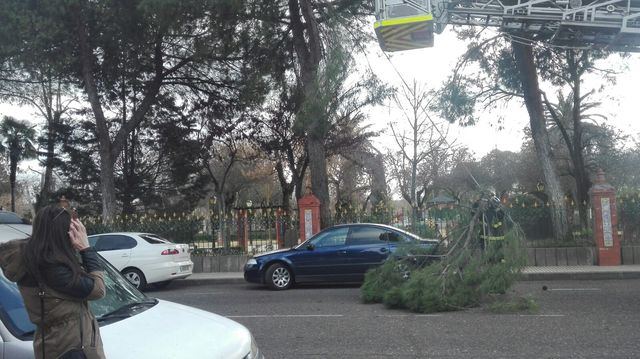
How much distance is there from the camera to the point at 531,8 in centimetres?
1445

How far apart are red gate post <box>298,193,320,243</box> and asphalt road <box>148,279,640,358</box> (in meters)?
6.06

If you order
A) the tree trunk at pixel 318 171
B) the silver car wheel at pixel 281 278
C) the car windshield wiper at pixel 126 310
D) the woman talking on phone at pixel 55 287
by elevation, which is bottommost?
the silver car wheel at pixel 281 278

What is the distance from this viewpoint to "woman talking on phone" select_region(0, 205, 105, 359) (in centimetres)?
300

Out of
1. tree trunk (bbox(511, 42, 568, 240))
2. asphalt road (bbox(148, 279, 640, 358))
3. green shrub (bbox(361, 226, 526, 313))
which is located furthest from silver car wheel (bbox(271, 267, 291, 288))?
tree trunk (bbox(511, 42, 568, 240))

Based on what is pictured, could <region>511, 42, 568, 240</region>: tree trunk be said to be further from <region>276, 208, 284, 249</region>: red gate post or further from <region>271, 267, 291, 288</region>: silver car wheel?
<region>271, 267, 291, 288</region>: silver car wheel

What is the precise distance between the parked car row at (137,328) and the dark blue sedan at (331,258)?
8.74 m

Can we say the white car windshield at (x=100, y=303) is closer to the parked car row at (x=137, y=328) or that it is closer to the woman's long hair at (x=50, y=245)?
the parked car row at (x=137, y=328)

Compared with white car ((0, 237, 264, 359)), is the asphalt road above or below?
below

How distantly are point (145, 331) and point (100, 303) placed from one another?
2.08 ft

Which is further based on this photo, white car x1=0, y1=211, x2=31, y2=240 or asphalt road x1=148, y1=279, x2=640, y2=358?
asphalt road x1=148, y1=279, x2=640, y2=358

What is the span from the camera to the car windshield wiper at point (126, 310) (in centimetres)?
392

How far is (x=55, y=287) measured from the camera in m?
2.99

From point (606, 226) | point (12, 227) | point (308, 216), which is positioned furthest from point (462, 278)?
point (308, 216)

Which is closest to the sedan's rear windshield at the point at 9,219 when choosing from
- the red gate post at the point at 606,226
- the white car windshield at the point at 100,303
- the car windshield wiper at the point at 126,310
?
the white car windshield at the point at 100,303
